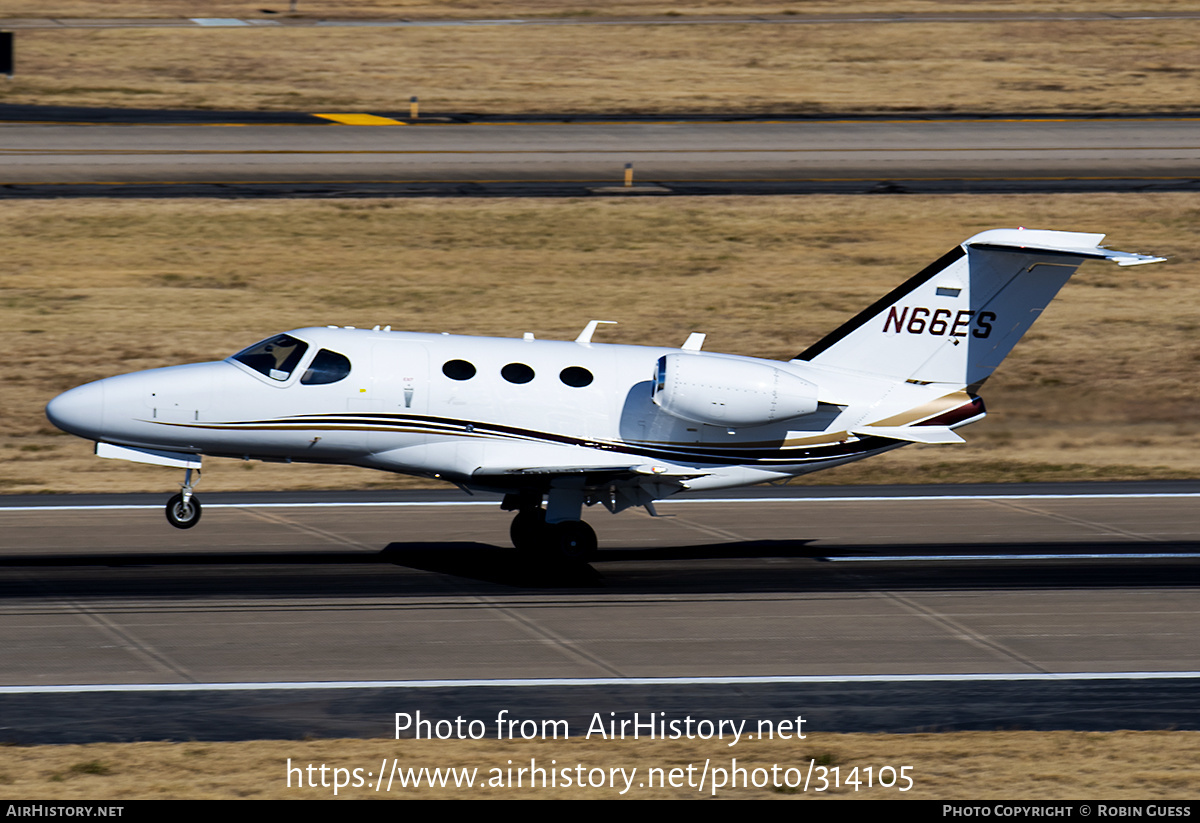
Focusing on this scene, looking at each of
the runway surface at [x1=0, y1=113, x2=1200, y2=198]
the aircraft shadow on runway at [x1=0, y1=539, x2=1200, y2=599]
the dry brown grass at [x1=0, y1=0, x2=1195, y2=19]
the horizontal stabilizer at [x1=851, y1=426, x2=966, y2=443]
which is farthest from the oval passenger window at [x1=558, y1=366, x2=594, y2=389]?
the dry brown grass at [x1=0, y1=0, x2=1195, y2=19]

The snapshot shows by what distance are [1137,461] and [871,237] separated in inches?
523

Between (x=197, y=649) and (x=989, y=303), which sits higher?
(x=989, y=303)

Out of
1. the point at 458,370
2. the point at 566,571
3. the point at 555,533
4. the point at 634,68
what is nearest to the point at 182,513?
the point at 458,370

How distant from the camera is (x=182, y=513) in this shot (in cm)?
2127

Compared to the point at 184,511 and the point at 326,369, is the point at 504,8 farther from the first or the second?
the point at 184,511

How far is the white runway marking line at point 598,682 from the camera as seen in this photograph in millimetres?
16219

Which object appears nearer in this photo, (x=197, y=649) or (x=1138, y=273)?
(x=197, y=649)

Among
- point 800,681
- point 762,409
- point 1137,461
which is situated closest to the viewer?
point 800,681

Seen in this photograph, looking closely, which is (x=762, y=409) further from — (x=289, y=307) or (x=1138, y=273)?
(x=1138, y=273)

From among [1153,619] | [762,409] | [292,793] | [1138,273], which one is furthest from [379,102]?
[292,793]

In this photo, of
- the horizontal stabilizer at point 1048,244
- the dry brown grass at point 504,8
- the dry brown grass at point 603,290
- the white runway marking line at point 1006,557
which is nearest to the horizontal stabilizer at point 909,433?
the white runway marking line at point 1006,557

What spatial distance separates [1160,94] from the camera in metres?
59.0

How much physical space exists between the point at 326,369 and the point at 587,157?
93.4 ft

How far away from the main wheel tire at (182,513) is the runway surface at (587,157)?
906 inches
